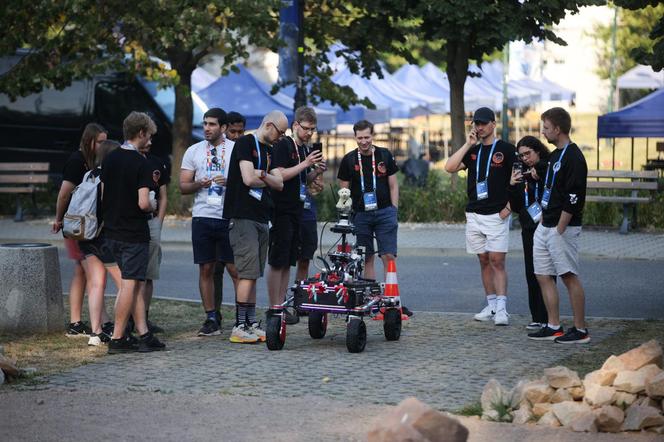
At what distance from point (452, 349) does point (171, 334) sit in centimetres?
259

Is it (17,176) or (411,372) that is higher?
(17,176)

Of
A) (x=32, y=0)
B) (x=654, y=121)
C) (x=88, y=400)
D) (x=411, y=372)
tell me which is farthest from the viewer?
(x=654, y=121)

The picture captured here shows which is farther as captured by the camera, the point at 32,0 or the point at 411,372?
the point at 32,0

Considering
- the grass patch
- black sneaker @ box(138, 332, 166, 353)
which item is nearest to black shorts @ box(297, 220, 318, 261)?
black sneaker @ box(138, 332, 166, 353)

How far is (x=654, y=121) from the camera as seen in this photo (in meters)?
23.5

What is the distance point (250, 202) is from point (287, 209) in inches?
27.1

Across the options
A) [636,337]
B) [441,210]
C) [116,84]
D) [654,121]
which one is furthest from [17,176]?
[636,337]

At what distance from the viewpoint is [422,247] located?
18453 millimetres

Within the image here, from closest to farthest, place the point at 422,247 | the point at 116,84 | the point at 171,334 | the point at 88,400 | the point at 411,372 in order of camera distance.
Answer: the point at 88,400 → the point at 411,372 → the point at 171,334 → the point at 422,247 → the point at 116,84

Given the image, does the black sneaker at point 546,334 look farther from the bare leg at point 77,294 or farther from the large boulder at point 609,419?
the bare leg at point 77,294

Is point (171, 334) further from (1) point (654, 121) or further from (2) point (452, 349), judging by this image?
(1) point (654, 121)

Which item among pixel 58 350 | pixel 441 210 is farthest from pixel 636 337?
pixel 441 210

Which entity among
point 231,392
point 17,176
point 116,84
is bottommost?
point 231,392

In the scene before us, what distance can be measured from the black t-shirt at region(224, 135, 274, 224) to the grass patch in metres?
2.79
